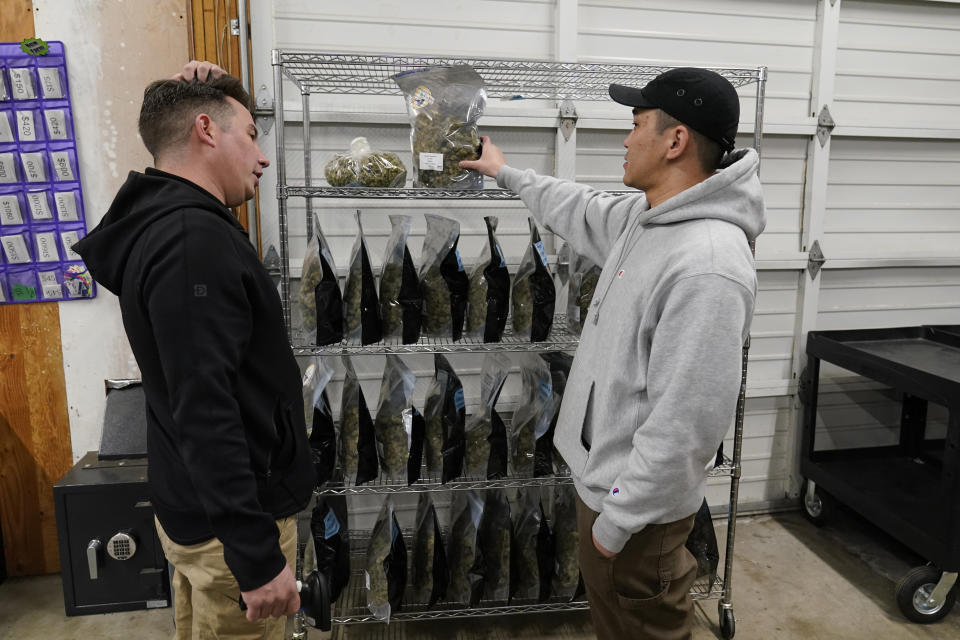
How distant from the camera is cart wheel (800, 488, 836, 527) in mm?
3045

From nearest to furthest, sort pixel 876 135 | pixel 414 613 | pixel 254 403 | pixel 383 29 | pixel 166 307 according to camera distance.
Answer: pixel 166 307 → pixel 254 403 → pixel 414 613 → pixel 383 29 → pixel 876 135

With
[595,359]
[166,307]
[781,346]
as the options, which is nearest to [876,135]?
[781,346]

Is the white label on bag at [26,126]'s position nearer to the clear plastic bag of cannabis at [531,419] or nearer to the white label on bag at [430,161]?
the white label on bag at [430,161]

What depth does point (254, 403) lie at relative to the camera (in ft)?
4.15

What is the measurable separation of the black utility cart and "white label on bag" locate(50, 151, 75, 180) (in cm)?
315

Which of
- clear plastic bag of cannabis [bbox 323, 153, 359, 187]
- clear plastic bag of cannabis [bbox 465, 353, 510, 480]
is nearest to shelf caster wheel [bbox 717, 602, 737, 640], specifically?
clear plastic bag of cannabis [bbox 465, 353, 510, 480]

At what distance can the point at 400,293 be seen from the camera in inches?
84.2

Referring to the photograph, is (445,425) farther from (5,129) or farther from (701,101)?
(5,129)

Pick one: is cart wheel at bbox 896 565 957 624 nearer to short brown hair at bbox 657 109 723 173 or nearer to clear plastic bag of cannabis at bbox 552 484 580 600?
clear plastic bag of cannabis at bbox 552 484 580 600

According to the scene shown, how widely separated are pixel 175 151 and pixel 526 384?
4.69ft

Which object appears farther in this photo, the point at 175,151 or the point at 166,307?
the point at 175,151

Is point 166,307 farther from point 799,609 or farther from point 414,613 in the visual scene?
point 799,609

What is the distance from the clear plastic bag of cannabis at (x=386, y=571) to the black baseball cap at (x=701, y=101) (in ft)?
5.22

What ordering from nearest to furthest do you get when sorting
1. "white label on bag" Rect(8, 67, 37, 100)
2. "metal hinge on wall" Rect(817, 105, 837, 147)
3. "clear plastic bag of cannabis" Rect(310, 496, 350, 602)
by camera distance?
1. "clear plastic bag of cannabis" Rect(310, 496, 350, 602)
2. "white label on bag" Rect(8, 67, 37, 100)
3. "metal hinge on wall" Rect(817, 105, 837, 147)
